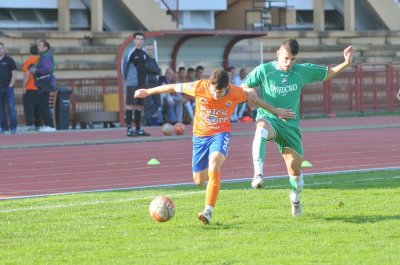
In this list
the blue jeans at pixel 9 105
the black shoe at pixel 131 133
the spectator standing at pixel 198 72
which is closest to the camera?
the black shoe at pixel 131 133

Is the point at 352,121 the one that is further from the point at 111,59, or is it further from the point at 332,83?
the point at 111,59

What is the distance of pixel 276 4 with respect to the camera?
41.1m

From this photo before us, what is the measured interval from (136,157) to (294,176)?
8.50 m

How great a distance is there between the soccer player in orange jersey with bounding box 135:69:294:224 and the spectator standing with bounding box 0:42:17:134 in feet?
47.3

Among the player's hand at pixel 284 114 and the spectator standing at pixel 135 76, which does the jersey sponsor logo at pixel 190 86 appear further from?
the spectator standing at pixel 135 76

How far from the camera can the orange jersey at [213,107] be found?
37.6 ft

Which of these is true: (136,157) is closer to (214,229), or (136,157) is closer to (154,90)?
(154,90)

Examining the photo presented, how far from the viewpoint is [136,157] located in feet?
65.7

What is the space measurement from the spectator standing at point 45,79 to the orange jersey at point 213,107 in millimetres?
15252

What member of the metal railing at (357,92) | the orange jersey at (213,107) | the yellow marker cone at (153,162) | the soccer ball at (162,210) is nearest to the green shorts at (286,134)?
the orange jersey at (213,107)

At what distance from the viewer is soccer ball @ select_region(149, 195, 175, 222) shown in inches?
432

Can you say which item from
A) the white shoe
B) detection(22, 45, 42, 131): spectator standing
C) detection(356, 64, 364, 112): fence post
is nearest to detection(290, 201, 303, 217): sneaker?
detection(22, 45, 42, 131): spectator standing

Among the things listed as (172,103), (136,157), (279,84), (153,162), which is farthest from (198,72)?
(279,84)

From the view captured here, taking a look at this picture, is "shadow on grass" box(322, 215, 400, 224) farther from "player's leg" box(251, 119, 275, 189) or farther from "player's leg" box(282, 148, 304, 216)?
"player's leg" box(251, 119, 275, 189)
